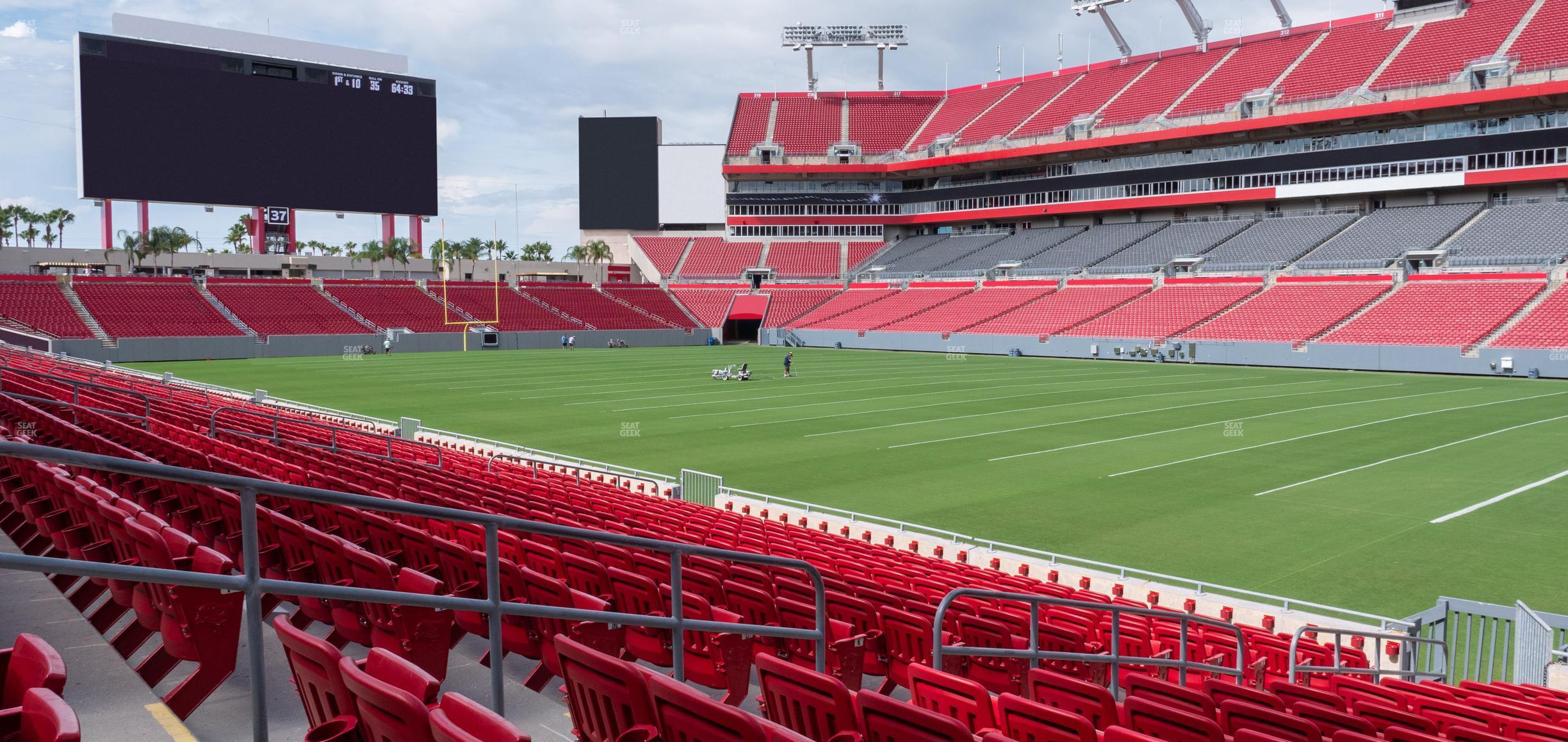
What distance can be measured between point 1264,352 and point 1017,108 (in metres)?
43.8

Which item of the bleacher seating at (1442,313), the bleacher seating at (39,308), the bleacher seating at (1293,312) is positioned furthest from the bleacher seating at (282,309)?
the bleacher seating at (1442,313)

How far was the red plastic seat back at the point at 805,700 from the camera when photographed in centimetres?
405

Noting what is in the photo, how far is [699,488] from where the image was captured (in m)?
19.2

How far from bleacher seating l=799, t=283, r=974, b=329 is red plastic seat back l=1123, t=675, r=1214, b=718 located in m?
68.0

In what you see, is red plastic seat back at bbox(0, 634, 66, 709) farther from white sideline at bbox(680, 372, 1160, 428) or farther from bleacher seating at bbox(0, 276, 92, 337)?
bleacher seating at bbox(0, 276, 92, 337)

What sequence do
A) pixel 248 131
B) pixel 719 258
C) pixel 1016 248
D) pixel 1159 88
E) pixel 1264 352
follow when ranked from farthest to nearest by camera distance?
pixel 719 258 < pixel 1016 248 < pixel 1159 88 < pixel 248 131 < pixel 1264 352

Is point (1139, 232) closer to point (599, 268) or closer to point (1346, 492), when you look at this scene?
point (599, 268)

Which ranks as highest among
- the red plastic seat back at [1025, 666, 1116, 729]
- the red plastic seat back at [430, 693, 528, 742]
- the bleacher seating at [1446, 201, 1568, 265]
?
the bleacher seating at [1446, 201, 1568, 265]

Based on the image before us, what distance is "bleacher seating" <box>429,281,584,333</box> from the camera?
74.8 meters

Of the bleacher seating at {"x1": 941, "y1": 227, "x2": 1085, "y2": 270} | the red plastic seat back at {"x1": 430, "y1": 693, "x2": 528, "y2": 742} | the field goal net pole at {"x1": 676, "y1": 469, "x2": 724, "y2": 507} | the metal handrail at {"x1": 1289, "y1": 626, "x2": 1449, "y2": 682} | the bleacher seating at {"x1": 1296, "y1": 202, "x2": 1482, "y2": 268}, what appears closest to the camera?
the red plastic seat back at {"x1": 430, "y1": 693, "x2": 528, "y2": 742}

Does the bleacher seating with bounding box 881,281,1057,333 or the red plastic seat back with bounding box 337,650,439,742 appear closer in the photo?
the red plastic seat back with bounding box 337,650,439,742

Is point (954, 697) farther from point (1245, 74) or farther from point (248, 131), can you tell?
point (1245, 74)

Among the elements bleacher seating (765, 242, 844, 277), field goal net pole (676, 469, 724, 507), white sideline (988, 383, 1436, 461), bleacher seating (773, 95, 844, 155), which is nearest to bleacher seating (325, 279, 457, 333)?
bleacher seating (765, 242, 844, 277)

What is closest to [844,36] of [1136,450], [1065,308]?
[1065,308]
